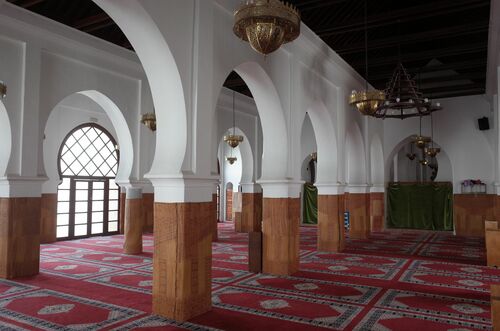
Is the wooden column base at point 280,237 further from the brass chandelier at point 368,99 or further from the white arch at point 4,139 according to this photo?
the white arch at point 4,139

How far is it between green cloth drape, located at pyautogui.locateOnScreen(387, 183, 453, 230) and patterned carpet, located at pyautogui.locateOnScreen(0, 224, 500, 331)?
5.21 m

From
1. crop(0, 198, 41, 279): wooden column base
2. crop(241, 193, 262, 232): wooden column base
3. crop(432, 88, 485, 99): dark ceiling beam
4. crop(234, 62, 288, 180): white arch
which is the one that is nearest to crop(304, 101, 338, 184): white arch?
crop(234, 62, 288, 180): white arch

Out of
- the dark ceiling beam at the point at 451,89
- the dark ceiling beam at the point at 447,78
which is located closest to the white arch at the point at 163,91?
the dark ceiling beam at the point at 447,78

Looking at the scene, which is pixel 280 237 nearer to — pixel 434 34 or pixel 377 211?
pixel 434 34

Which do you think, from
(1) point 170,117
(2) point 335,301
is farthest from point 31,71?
(2) point 335,301

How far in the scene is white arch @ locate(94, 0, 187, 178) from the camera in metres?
4.21

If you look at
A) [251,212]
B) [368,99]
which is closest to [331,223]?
[368,99]

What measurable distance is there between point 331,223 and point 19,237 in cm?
570

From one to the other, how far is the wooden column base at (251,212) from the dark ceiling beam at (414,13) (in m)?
5.74

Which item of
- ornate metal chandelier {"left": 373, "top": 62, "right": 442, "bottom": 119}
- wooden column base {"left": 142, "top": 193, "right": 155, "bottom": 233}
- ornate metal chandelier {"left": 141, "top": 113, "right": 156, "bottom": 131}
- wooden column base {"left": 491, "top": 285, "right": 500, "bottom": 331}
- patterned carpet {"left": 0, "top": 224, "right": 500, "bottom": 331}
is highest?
ornate metal chandelier {"left": 373, "top": 62, "right": 442, "bottom": 119}

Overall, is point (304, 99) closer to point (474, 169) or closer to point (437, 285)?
point (437, 285)

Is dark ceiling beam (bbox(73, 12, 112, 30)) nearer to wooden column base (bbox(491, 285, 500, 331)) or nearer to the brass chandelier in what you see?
the brass chandelier

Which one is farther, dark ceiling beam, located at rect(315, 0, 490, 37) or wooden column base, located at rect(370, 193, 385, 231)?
wooden column base, located at rect(370, 193, 385, 231)

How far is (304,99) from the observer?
7.38 m
